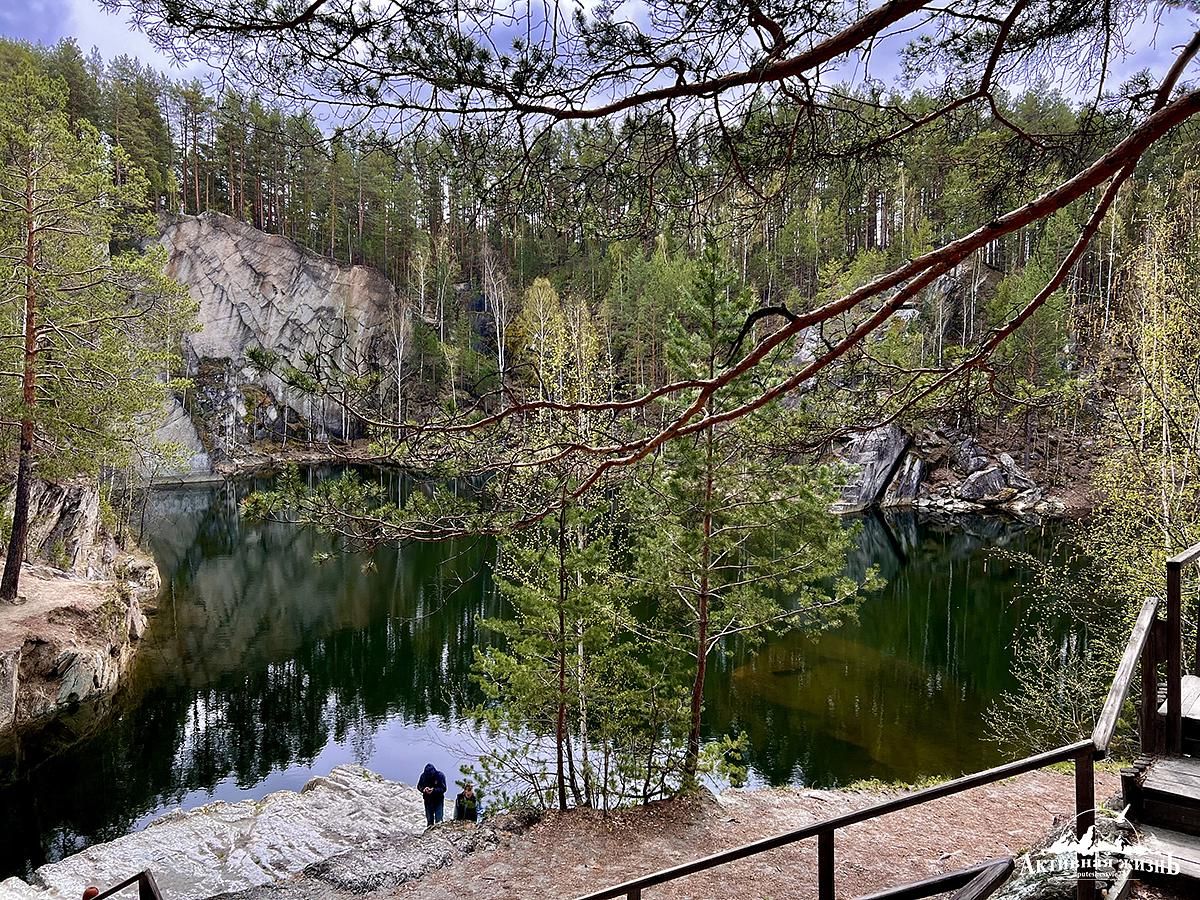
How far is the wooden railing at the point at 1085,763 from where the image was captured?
2.07 m

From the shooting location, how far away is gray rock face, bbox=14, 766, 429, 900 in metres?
7.48

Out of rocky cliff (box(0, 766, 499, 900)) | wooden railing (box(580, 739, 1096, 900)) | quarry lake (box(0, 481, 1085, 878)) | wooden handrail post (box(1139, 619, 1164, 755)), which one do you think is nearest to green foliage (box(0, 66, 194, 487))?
quarry lake (box(0, 481, 1085, 878))

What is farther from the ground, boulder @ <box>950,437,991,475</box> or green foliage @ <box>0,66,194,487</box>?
green foliage @ <box>0,66,194,487</box>

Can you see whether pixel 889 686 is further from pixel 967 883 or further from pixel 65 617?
pixel 65 617

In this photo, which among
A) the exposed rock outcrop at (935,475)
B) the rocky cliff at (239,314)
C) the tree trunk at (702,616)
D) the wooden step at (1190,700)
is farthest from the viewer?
the rocky cliff at (239,314)

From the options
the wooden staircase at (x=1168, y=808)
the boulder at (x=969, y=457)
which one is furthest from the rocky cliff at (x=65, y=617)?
the boulder at (x=969, y=457)

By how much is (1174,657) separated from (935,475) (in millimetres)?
34459

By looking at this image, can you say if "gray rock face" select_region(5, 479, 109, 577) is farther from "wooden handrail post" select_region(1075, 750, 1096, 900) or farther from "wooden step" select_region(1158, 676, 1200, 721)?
"wooden step" select_region(1158, 676, 1200, 721)

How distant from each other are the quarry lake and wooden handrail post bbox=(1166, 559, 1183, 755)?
5536mm

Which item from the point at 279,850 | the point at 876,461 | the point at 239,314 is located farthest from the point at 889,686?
the point at 239,314

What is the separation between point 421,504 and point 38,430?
12.8m

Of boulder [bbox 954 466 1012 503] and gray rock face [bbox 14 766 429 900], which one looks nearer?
gray rock face [bbox 14 766 429 900]

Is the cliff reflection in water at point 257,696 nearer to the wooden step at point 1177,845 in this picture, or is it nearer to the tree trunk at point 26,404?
the tree trunk at point 26,404

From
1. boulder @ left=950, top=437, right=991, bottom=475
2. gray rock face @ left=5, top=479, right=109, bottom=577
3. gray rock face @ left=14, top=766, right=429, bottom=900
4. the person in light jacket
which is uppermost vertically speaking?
boulder @ left=950, top=437, right=991, bottom=475
